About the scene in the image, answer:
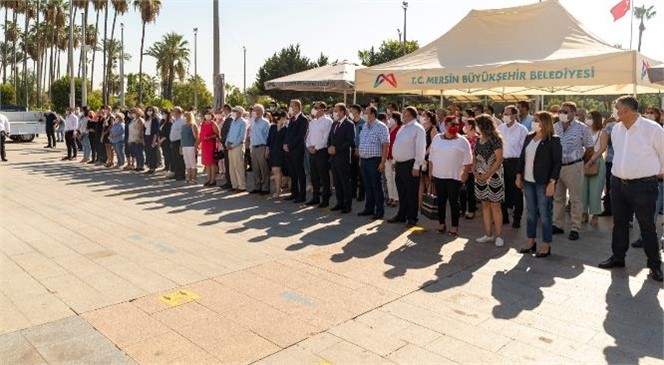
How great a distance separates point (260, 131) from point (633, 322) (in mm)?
7669

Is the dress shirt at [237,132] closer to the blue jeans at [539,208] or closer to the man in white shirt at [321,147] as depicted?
the man in white shirt at [321,147]

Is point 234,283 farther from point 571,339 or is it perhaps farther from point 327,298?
point 571,339

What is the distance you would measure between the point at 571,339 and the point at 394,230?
3.80 meters

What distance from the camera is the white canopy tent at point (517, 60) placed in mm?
8461

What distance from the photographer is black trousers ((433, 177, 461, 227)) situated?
23.7ft

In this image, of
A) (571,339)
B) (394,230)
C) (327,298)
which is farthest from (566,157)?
(327,298)

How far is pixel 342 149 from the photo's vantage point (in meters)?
8.87

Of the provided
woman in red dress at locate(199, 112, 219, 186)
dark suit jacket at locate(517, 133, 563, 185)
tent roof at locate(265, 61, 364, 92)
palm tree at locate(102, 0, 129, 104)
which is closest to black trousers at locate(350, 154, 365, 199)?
woman in red dress at locate(199, 112, 219, 186)

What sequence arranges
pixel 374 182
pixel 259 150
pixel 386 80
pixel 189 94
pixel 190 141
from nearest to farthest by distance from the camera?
pixel 374 182 < pixel 259 150 < pixel 386 80 < pixel 190 141 < pixel 189 94

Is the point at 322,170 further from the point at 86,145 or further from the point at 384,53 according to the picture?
the point at 384,53

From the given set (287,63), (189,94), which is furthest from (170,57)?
(287,63)

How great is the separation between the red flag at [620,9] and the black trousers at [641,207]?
6.63m

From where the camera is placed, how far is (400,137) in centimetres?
Answer: 786

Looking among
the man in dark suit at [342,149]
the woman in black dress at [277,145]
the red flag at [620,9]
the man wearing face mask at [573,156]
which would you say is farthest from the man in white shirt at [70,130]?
the red flag at [620,9]
